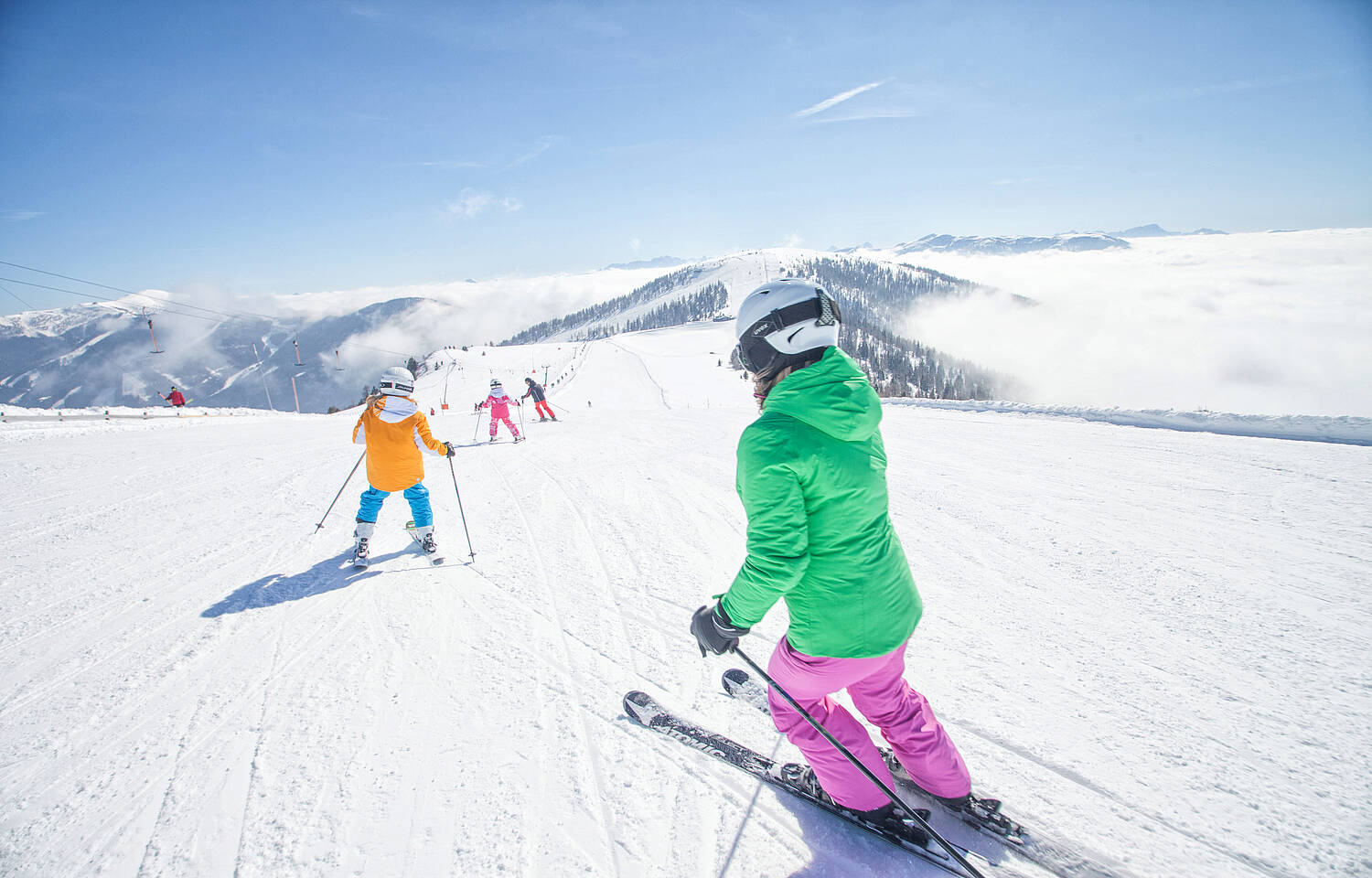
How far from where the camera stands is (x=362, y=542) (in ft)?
17.1

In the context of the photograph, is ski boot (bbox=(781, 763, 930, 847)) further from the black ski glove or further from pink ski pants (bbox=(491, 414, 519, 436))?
pink ski pants (bbox=(491, 414, 519, 436))

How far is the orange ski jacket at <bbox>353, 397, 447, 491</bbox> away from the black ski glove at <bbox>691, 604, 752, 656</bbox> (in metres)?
4.01

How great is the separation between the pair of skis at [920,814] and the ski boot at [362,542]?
3.70m

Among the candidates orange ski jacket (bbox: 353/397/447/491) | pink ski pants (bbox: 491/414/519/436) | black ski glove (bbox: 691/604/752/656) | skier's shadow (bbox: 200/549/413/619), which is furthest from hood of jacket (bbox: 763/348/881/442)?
pink ski pants (bbox: 491/414/519/436)

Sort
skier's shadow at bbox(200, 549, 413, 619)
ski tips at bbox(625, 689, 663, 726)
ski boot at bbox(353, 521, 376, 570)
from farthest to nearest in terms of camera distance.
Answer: ski boot at bbox(353, 521, 376, 570) → skier's shadow at bbox(200, 549, 413, 619) → ski tips at bbox(625, 689, 663, 726)

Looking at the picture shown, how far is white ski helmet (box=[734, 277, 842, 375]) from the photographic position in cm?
208

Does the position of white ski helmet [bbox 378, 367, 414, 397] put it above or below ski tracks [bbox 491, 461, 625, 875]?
above

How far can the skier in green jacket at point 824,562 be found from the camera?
6.18ft

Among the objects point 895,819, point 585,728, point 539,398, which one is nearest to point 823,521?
point 895,819

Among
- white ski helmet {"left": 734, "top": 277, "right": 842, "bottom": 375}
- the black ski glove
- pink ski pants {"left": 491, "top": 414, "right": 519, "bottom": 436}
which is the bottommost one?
the black ski glove

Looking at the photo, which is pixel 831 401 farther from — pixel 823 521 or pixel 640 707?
pixel 640 707

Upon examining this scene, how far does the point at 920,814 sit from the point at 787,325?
7.50 feet

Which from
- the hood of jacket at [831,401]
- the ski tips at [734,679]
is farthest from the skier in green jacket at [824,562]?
the ski tips at [734,679]

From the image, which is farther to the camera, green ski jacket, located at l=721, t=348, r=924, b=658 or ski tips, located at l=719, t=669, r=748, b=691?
ski tips, located at l=719, t=669, r=748, b=691
